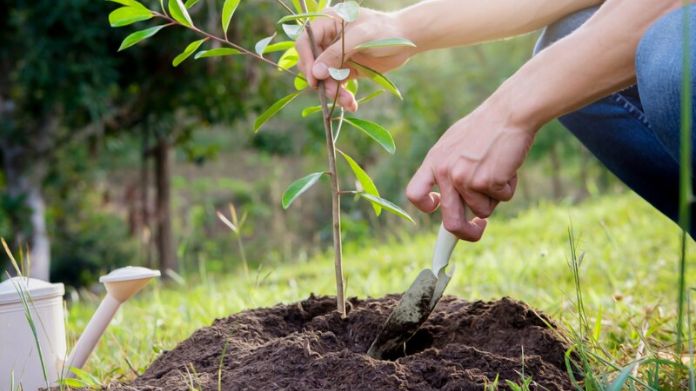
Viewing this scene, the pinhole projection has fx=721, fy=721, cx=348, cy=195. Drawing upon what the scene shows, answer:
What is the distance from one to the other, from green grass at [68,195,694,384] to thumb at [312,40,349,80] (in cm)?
56

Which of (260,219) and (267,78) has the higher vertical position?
(267,78)

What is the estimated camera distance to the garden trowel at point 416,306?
1350 millimetres

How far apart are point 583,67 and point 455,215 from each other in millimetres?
314

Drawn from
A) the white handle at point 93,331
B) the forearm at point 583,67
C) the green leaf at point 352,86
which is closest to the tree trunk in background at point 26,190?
the white handle at point 93,331

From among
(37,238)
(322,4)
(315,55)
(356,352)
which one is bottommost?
(37,238)

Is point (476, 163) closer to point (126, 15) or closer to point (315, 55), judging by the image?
point (315, 55)

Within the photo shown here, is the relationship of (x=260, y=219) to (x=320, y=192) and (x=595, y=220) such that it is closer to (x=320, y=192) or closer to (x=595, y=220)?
(x=320, y=192)

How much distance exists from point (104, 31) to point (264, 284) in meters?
3.22

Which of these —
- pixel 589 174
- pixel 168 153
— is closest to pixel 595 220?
pixel 168 153

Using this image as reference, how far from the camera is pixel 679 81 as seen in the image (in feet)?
3.50

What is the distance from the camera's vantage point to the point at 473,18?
1670 millimetres

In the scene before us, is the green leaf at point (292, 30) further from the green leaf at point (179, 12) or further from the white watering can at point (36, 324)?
the white watering can at point (36, 324)

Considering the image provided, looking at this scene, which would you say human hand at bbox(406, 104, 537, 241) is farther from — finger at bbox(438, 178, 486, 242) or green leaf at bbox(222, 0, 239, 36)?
green leaf at bbox(222, 0, 239, 36)

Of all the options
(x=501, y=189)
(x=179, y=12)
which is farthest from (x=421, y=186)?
(x=179, y=12)
